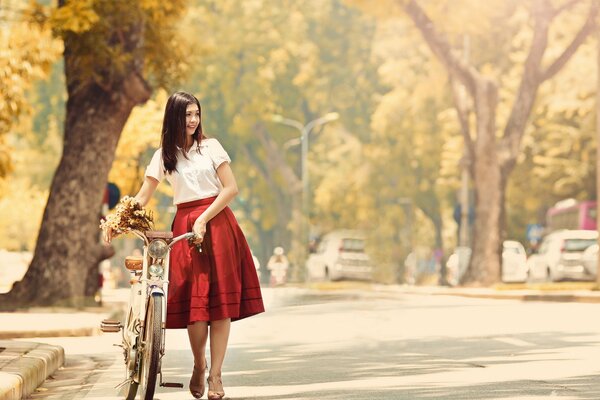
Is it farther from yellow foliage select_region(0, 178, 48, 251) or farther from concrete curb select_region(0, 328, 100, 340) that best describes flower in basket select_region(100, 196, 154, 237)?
yellow foliage select_region(0, 178, 48, 251)

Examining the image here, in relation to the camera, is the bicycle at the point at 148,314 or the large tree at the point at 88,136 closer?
the bicycle at the point at 148,314

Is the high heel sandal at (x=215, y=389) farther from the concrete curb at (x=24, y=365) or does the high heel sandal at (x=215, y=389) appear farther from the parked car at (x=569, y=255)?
the parked car at (x=569, y=255)

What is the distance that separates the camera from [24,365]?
41.3 ft

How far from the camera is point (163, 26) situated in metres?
27.3

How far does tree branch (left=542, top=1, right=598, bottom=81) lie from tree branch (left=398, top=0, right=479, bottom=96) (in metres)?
1.88

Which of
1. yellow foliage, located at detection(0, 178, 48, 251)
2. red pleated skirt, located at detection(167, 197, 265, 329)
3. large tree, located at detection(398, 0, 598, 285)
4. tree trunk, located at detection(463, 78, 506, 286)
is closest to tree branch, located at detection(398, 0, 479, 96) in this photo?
A: large tree, located at detection(398, 0, 598, 285)

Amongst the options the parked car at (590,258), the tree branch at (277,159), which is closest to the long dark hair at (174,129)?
the parked car at (590,258)

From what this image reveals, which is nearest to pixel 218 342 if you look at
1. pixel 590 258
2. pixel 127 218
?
pixel 127 218

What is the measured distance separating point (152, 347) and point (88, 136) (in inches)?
685

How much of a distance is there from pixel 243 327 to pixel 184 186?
10.9 meters

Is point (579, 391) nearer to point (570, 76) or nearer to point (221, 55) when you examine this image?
point (570, 76)

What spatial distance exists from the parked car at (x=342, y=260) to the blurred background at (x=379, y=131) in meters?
0.07

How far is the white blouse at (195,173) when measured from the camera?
10.7 m

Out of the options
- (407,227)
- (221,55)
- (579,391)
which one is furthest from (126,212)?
(407,227)
